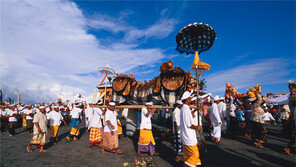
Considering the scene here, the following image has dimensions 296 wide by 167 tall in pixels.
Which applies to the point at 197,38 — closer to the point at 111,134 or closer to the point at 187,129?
the point at 187,129

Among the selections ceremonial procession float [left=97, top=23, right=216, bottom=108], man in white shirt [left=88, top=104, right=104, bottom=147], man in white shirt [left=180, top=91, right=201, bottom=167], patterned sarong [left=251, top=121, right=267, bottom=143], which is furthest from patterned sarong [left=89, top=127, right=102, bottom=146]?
patterned sarong [left=251, top=121, right=267, bottom=143]

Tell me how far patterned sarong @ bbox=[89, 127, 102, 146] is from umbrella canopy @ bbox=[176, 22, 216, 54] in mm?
5603

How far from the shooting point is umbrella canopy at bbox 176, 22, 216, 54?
5679 millimetres

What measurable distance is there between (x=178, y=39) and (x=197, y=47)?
1004 mm

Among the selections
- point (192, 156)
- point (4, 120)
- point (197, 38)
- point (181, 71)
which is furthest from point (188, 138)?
point (4, 120)

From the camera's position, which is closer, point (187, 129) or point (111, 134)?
point (187, 129)

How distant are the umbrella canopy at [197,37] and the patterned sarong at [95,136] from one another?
5.60 meters

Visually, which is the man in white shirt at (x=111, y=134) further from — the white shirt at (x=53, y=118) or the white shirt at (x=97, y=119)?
the white shirt at (x=53, y=118)

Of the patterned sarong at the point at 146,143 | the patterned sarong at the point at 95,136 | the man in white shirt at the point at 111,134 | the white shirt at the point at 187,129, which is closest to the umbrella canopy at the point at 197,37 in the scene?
the white shirt at the point at 187,129

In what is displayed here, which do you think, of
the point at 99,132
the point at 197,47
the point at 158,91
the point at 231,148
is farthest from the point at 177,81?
the point at 99,132

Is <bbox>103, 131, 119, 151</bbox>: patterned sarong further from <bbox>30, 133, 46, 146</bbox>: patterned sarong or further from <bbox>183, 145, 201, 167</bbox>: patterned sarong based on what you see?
<bbox>183, 145, 201, 167</bbox>: patterned sarong

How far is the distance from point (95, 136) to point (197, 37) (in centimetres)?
630

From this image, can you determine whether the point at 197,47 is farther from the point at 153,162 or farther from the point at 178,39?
the point at 153,162

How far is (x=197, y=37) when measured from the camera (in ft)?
19.2
